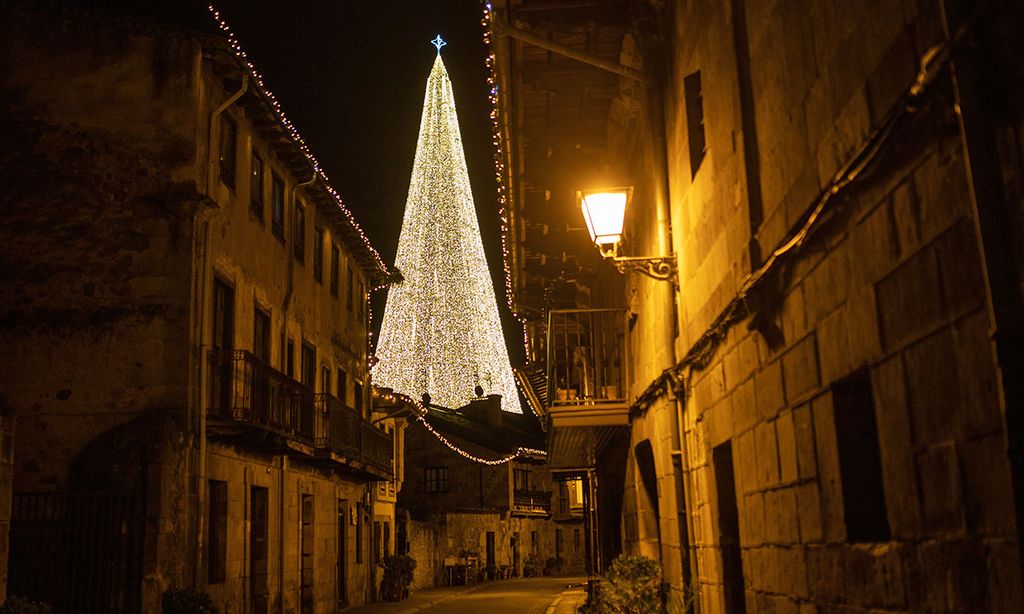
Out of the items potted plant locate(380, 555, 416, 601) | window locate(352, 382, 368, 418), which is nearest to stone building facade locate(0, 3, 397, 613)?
window locate(352, 382, 368, 418)

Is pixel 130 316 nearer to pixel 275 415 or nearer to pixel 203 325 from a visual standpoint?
pixel 203 325

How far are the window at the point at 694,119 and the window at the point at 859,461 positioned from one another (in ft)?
14.0

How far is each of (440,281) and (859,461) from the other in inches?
2140

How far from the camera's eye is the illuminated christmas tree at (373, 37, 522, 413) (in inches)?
2269

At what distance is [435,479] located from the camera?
5188 centimetres

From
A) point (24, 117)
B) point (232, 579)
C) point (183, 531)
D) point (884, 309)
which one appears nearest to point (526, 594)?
point (232, 579)

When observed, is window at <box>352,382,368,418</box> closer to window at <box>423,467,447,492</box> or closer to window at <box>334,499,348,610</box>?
window at <box>334,499,348,610</box>

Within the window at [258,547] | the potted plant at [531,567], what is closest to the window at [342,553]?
the window at [258,547]

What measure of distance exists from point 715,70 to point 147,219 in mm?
11108

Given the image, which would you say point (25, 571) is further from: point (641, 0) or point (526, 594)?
point (526, 594)

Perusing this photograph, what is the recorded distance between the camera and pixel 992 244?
294 centimetres

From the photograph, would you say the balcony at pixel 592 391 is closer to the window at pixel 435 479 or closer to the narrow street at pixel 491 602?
the narrow street at pixel 491 602

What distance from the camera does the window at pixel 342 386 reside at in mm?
27370

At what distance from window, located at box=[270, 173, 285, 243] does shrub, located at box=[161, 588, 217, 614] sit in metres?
8.70
